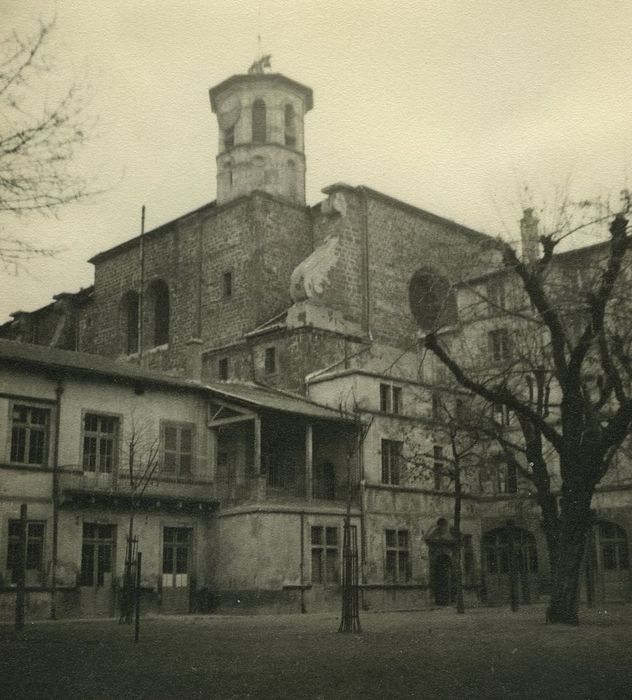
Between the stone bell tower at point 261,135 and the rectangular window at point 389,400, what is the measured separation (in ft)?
39.1

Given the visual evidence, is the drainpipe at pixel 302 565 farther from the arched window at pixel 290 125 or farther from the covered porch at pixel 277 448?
the arched window at pixel 290 125

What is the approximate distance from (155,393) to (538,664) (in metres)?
20.2

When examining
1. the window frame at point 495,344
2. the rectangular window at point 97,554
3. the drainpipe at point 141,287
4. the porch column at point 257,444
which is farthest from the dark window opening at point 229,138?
the rectangular window at point 97,554

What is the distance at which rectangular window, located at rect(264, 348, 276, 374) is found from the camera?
123 ft

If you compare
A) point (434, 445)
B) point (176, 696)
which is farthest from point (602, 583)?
point (176, 696)

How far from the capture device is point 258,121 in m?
42.8

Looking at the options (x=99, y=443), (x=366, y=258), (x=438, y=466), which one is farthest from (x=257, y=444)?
(x=366, y=258)

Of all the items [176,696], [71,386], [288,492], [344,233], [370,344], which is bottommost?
[176,696]

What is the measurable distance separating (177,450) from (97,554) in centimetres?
433

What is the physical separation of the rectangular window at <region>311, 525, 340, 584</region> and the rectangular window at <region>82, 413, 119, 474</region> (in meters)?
6.80

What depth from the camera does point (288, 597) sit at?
28688 mm

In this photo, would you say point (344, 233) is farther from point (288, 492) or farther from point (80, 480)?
point (80, 480)

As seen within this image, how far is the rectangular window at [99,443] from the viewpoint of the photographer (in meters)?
28.1

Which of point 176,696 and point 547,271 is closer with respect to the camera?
point 176,696
